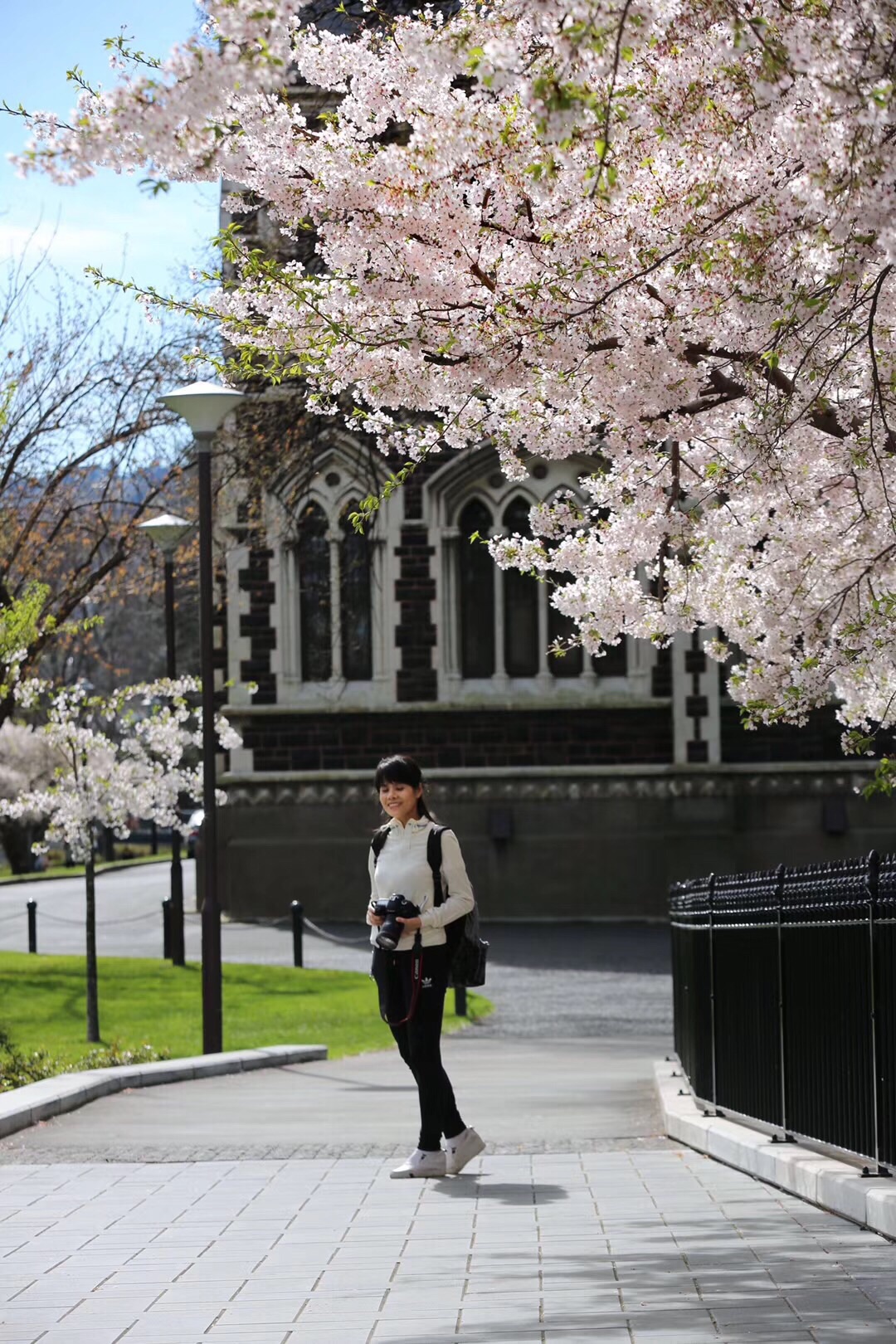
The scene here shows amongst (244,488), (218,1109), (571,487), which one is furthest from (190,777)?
(218,1109)

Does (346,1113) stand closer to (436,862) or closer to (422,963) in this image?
(422,963)

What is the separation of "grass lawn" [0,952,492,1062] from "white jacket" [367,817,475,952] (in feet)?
24.6

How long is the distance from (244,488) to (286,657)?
2.77m

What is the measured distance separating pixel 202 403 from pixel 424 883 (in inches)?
295

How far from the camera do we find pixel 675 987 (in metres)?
13.2

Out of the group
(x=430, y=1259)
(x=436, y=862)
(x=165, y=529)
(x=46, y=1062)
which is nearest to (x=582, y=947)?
(x=165, y=529)

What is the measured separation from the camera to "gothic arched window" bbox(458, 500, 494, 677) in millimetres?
30703

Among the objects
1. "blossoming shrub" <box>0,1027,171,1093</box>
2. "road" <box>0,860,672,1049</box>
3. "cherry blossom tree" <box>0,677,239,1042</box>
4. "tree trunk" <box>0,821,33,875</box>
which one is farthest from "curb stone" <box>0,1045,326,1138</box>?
"tree trunk" <box>0,821,33,875</box>

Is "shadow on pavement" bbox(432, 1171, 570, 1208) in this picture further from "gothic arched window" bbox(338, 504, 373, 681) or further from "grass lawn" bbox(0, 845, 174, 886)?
"grass lawn" bbox(0, 845, 174, 886)

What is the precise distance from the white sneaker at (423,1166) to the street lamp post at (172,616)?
1344cm

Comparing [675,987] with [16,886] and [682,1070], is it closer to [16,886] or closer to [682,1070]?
[682,1070]

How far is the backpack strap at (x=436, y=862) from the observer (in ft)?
28.8

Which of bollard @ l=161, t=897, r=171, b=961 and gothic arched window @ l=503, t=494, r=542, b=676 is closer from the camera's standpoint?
bollard @ l=161, t=897, r=171, b=961

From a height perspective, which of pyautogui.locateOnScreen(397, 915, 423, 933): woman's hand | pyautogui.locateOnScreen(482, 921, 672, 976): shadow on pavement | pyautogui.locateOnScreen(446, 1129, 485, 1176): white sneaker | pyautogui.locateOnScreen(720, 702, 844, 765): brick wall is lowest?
pyautogui.locateOnScreen(482, 921, 672, 976): shadow on pavement
